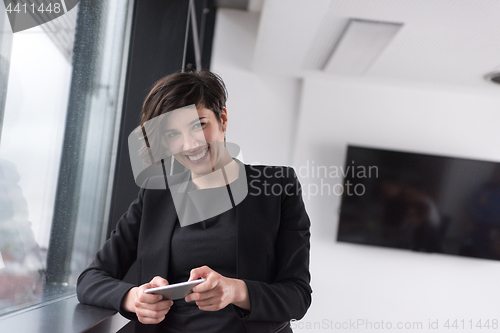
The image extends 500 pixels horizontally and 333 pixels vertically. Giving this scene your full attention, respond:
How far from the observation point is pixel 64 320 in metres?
0.79

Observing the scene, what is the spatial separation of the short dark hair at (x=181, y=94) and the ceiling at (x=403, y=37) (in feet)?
4.02

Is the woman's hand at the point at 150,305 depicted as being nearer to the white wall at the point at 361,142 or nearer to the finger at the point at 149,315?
the finger at the point at 149,315

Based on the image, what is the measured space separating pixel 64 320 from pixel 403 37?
7.56 ft

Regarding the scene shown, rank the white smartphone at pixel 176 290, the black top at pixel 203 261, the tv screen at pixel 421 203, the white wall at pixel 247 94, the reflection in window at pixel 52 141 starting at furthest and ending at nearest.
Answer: the white wall at pixel 247 94 → the tv screen at pixel 421 203 → the black top at pixel 203 261 → the reflection in window at pixel 52 141 → the white smartphone at pixel 176 290

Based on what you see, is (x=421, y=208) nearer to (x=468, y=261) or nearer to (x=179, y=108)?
(x=468, y=261)

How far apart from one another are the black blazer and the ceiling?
138 cm

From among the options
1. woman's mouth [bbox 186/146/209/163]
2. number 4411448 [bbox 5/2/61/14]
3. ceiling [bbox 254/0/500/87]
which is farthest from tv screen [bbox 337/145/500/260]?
number 4411448 [bbox 5/2/61/14]

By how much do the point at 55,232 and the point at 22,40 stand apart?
0.54 meters

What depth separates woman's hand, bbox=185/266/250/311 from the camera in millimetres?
729

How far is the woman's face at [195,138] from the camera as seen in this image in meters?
0.98

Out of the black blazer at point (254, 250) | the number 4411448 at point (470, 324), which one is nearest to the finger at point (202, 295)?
the black blazer at point (254, 250)

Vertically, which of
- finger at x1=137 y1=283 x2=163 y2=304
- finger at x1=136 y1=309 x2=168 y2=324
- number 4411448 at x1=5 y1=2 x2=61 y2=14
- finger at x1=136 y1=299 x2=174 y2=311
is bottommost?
finger at x1=136 y1=309 x2=168 y2=324

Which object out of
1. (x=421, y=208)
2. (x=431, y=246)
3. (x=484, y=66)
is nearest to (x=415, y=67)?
(x=484, y=66)

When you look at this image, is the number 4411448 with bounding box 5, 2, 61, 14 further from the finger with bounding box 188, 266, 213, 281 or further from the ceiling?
the ceiling
